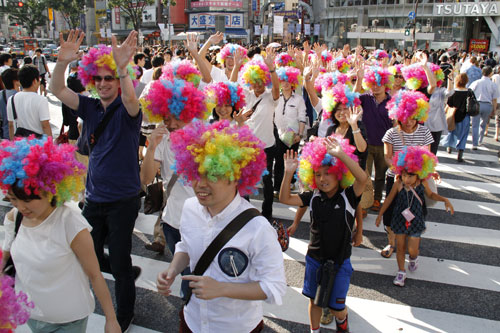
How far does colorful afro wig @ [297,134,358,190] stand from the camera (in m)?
3.46

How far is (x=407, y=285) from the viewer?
15.0 ft

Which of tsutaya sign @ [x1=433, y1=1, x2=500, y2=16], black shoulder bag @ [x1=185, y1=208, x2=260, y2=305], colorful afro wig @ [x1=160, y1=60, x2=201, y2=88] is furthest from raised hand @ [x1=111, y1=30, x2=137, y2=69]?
tsutaya sign @ [x1=433, y1=1, x2=500, y2=16]

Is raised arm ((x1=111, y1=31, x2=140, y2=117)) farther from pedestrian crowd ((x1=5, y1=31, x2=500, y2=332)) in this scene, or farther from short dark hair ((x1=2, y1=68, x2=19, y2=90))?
short dark hair ((x1=2, y1=68, x2=19, y2=90))

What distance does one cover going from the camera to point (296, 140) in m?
6.35

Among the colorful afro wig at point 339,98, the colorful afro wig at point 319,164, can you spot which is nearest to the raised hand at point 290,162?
the colorful afro wig at point 319,164

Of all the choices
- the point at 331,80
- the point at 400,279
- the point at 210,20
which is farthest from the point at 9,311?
the point at 210,20

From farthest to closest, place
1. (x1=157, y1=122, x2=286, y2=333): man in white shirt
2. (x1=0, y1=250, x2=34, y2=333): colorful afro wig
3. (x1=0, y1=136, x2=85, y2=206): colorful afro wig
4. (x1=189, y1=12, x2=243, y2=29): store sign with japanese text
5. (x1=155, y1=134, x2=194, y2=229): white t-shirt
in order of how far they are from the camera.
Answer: (x1=189, y1=12, x2=243, y2=29): store sign with japanese text
(x1=155, y1=134, x2=194, y2=229): white t-shirt
(x1=0, y1=136, x2=85, y2=206): colorful afro wig
(x1=157, y1=122, x2=286, y2=333): man in white shirt
(x1=0, y1=250, x2=34, y2=333): colorful afro wig

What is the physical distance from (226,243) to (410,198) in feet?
10.0

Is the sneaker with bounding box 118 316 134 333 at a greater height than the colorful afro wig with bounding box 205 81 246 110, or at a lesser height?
lesser

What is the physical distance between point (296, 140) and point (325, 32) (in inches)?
2353

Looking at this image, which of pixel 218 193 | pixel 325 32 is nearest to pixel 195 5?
pixel 325 32

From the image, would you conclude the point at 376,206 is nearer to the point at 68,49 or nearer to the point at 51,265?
the point at 68,49

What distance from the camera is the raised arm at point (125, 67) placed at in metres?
3.00

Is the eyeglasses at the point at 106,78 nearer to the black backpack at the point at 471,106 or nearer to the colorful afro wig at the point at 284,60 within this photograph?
the colorful afro wig at the point at 284,60
